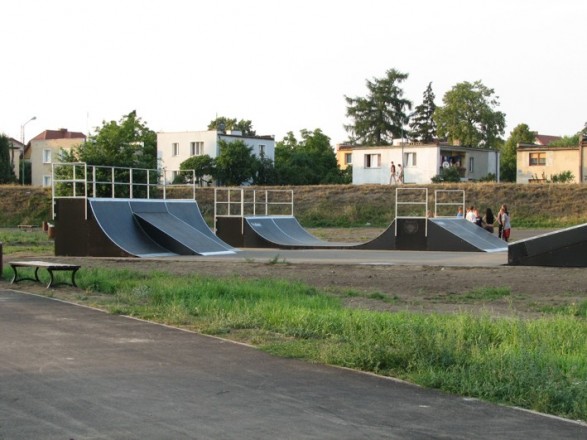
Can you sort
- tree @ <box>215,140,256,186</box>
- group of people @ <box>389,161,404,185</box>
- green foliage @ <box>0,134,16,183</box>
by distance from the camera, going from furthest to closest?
1. green foliage @ <box>0,134,16,183</box>
2. tree @ <box>215,140,256,186</box>
3. group of people @ <box>389,161,404,185</box>

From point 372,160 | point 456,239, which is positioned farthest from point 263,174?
point 456,239

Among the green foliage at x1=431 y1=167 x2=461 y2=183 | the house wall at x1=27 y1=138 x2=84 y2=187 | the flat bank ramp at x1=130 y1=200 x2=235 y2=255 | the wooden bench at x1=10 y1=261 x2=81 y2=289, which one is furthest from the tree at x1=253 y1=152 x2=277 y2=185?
the wooden bench at x1=10 y1=261 x2=81 y2=289

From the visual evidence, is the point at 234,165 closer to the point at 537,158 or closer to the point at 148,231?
the point at 537,158

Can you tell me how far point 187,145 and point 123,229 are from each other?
58.6 m

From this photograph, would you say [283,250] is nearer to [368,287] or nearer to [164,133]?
[368,287]

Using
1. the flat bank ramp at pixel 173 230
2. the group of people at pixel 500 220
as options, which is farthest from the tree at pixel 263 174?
the flat bank ramp at pixel 173 230

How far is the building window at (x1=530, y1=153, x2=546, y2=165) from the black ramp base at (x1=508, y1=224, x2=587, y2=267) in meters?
64.5

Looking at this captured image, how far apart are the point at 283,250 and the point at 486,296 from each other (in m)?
16.9

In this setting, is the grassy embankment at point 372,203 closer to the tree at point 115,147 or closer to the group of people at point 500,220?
the tree at point 115,147

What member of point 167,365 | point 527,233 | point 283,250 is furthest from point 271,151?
point 167,365

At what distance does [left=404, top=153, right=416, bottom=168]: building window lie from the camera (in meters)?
81.3

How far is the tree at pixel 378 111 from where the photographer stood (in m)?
102

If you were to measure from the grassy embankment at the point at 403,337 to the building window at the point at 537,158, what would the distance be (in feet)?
239

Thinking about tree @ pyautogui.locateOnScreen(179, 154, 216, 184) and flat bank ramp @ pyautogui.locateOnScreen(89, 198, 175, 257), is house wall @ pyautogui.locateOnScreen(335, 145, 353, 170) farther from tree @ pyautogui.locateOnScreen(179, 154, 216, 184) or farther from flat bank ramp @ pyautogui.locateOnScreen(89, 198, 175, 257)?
flat bank ramp @ pyautogui.locateOnScreen(89, 198, 175, 257)
